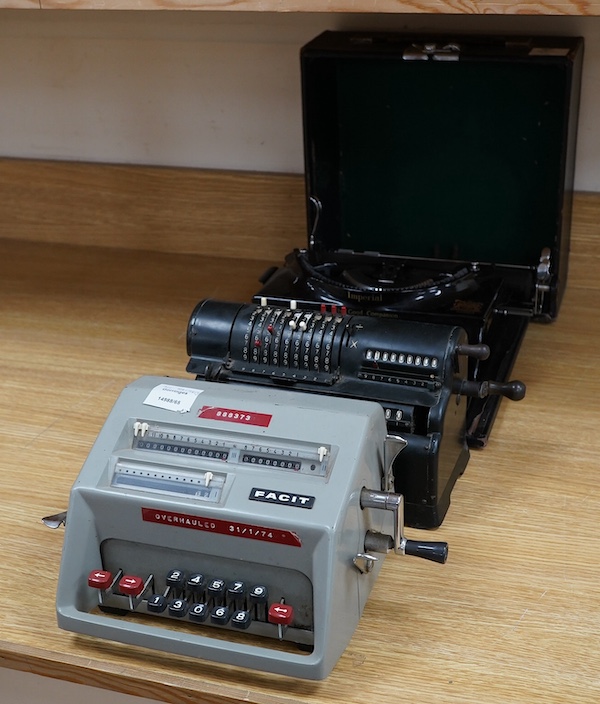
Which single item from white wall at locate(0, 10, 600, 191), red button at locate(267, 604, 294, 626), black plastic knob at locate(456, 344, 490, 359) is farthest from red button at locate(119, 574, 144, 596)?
white wall at locate(0, 10, 600, 191)

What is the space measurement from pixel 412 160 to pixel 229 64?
1.53 ft

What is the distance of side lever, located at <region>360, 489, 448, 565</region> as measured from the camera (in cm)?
119

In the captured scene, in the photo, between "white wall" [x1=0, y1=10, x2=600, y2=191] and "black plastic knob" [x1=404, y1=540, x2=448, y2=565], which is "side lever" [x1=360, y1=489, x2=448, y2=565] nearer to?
"black plastic knob" [x1=404, y1=540, x2=448, y2=565]

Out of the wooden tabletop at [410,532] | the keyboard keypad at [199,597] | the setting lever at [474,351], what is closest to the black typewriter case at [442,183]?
the wooden tabletop at [410,532]

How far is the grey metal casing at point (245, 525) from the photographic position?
3.73 ft

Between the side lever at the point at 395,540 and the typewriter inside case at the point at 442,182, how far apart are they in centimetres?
42

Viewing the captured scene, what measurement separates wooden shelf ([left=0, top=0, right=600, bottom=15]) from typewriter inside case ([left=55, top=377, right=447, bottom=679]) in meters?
0.59

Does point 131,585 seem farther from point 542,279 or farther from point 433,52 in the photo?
point 433,52

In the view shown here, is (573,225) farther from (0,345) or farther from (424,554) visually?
(0,345)

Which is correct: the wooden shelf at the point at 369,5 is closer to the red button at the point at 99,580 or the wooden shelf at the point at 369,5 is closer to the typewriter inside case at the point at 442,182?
the typewriter inside case at the point at 442,182

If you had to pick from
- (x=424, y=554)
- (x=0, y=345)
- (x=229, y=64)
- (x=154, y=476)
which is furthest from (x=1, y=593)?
(x=229, y=64)

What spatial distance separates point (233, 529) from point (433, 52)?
1.02 meters

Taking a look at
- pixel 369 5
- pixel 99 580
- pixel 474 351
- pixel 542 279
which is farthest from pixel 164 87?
pixel 99 580

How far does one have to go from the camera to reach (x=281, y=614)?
1146 mm
